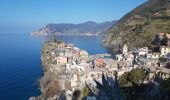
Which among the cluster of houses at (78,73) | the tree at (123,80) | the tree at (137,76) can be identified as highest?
the tree at (137,76)

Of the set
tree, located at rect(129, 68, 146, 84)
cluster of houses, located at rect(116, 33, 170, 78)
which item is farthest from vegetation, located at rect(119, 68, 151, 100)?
cluster of houses, located at rect(116, 33, 170, 78)

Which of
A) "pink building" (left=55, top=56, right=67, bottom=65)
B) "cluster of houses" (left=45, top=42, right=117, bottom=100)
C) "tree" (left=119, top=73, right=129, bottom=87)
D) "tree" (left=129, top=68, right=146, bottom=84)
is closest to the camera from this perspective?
"tree" (left=119, top=73, right=129, bottom=87)

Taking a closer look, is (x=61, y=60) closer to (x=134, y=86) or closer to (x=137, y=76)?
(x=137, y=76)

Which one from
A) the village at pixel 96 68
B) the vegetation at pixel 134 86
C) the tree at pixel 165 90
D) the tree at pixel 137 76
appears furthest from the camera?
the village at pixel 96 68

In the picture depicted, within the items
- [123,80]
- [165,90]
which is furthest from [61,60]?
[165,90]

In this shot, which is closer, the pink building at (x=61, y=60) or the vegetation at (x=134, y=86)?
the vegetation at (x=134, y=86)

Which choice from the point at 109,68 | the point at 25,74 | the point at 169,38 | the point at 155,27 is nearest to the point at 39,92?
the point at 109,68

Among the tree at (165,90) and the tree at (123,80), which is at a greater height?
the tree at (165,90)

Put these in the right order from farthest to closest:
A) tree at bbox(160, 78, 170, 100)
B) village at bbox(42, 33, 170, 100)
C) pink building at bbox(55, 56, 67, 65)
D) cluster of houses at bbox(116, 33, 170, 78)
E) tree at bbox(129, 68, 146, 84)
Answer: pink building at bbox(55, 56, 67, 65) < cluster of houses at bbox(116, 33, 170, 78) < village at bbox(42, 33, 170, 100) < tree at bbox(129, 68, 146, 84) < tree at bbox(160, 78, 170, 100)

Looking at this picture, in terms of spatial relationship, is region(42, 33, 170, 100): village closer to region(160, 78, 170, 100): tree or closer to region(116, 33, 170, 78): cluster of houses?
region(116, 33, 170, 78): cluster of houses

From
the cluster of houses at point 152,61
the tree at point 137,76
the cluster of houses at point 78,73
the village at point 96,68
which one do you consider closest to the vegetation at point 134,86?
the tree at point 137,76

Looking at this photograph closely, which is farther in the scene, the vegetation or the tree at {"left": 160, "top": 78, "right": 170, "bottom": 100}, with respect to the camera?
the vegetation

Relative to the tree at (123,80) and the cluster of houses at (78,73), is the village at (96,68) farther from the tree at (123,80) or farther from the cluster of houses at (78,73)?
the tree at (123,80)
